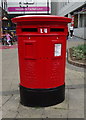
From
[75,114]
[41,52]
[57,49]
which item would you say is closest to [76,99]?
[75,114]

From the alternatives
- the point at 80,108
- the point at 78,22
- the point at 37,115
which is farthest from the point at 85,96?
the point at 78,22

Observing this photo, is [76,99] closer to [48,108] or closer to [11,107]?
[48,108]

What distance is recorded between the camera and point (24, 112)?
3135mm

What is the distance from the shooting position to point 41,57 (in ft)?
10.2

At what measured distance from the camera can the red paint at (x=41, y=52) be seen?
2.98m

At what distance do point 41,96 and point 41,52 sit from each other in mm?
842

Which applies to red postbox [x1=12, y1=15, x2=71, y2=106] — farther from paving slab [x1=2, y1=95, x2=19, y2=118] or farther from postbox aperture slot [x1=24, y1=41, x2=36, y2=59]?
paving slab [x1=2, y1=95, x2=19, y2=118]

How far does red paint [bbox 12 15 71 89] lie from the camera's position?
298 centimetres

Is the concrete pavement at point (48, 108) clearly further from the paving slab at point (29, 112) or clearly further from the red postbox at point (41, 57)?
the red postbox at point (41, 57)

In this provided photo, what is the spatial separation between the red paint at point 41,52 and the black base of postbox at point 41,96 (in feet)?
0.28

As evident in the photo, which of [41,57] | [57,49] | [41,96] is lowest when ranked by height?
[41,96]

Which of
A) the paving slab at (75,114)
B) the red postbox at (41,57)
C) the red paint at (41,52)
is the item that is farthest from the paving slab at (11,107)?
the paving slab at (75,114)

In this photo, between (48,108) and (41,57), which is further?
(48,108)

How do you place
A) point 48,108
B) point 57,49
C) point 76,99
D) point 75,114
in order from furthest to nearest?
point 76,99, point 48,108, point 57,49, point 75,114
